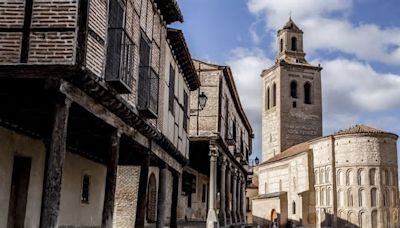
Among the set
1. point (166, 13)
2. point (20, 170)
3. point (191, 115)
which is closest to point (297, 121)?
point (191, 115)

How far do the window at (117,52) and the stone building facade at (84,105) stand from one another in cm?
2

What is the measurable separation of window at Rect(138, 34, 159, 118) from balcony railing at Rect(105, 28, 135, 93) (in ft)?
5.64

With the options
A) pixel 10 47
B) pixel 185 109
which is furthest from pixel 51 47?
pixel 185 109

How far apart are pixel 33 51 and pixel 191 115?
626 inches

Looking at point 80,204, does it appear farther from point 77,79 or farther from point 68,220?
point 77,79

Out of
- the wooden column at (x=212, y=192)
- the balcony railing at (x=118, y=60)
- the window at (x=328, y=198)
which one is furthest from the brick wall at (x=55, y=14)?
the window at (x=328, y=198)

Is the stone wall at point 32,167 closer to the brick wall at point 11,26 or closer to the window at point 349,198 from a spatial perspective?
the brick wall at point 11,26

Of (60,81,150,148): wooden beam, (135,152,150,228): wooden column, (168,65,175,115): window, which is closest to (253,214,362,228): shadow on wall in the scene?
(168,65,175,115): window

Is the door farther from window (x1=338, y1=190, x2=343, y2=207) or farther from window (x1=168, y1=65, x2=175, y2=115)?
window (x1=338, y1=190, x2=343, y2=207)

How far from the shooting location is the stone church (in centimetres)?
5400

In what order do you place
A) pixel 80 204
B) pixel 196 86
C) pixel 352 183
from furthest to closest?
pixel 352 183 → pixel 196 86 → pixel 80 204

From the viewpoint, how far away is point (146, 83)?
13367 millimetres

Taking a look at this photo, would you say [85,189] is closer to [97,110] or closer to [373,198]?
[97,110]

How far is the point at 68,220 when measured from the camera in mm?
13961
